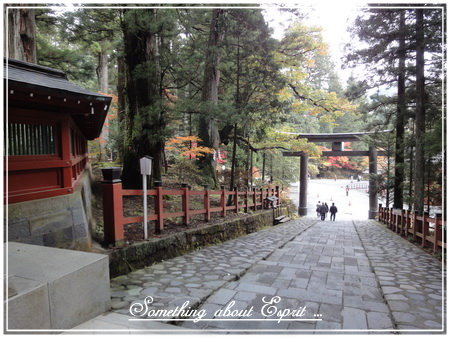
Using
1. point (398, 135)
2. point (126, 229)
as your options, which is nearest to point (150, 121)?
point (126, 229)

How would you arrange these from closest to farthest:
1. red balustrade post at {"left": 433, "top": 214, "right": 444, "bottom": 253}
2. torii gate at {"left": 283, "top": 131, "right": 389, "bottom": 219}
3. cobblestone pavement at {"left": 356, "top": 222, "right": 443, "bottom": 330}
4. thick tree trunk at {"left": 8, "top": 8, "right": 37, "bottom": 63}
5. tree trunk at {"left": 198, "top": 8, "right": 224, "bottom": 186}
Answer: cobblestone pavement at {"left": 356, "top": 222, "right": 443, "bottom": 330} → red balustrade post at {"left": 433, "top": 214, "right": 444, "bottom": 253} → thick tree trunk at {"left": 8, "top": 8, "right": 37, "bottom": 63} → tree trunk at {"left": 198, "top": 8, "right": 224, "bottom": 186} → torii gate at {"left": 283, "top": 131, "right": 389, "bottom": 219}

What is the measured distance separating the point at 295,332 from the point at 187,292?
4.32 ft

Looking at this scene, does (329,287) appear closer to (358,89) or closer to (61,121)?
(61,121)

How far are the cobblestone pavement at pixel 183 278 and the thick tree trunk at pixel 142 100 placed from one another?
10.5ft

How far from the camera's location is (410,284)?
3785 millimetres

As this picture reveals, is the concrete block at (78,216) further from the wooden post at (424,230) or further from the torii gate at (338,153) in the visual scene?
the torii gate at (338,153)

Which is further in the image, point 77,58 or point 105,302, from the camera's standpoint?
point 77,58

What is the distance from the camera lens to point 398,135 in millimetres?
10891

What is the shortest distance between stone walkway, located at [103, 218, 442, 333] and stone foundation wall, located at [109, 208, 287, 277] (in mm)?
186

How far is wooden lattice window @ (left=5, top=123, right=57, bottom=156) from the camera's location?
3.30 metres

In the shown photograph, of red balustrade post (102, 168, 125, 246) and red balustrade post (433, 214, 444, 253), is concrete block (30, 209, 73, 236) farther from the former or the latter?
red balustrade post (433, 214, 444, 253)

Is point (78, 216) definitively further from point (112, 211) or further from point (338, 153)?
point (338, 153)

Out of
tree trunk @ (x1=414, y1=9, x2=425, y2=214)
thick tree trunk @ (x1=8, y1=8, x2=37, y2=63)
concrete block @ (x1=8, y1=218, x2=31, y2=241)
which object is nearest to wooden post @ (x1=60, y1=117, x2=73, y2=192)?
concrete block @ (x1=8, y1=218, x2=31, y2=241)

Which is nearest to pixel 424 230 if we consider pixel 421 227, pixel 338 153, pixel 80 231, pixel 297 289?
pixel 421 227
